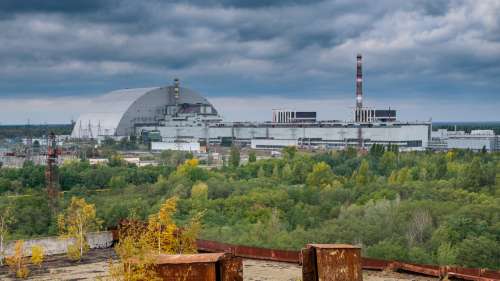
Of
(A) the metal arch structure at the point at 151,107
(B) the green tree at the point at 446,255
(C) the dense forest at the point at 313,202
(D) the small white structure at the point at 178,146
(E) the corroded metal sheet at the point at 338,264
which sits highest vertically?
(A) the metal arch structure at the point at 151,107

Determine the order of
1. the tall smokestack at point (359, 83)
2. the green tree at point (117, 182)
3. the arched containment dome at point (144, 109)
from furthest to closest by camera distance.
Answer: the arched containment dome at point (144, 109) → the tall smokestack at point (359, 83) → the green tree at point (117, 182)

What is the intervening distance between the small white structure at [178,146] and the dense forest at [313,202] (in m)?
22.1

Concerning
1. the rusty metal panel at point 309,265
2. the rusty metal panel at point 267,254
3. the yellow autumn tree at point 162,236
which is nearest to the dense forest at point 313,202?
→ the rusty metal panel at point 267,254

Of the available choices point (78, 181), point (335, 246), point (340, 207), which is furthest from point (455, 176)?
point (335, 246)

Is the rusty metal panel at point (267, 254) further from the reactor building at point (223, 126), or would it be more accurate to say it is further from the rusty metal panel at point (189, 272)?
the reactor building at point (223, 126)

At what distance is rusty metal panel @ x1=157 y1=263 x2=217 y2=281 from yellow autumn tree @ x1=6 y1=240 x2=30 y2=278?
581 centimetres

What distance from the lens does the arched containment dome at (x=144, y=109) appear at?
7806 centimetres

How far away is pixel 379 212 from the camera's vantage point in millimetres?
22484

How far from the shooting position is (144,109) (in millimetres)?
79000

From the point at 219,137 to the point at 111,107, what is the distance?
14.5 meters

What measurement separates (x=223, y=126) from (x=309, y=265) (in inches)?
2654

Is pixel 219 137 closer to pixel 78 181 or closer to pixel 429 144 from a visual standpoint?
pixel 429 144

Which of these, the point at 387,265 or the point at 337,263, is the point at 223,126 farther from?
the point at 337,263

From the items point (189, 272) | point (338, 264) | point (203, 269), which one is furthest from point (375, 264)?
point (189, 272)
